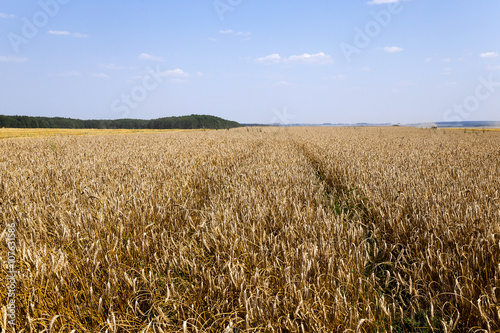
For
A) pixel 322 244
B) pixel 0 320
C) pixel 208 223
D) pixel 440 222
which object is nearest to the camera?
pixel 0 320

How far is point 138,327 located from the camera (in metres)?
1.80

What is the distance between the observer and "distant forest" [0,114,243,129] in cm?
9356

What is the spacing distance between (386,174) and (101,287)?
478cm

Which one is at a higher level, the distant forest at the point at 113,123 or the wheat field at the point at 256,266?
the distant forest at the point at 113,123

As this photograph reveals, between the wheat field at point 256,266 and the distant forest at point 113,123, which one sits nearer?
the wheat field at point 256,266

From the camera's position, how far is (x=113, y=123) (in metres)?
118

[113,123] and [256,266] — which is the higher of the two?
[113,123]

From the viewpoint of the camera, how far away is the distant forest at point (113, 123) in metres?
93.6

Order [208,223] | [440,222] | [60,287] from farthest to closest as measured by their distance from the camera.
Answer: [208,223], [440,222], [60,287]

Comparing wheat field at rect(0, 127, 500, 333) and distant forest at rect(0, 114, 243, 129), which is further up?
distant forest at rect(0, 114, 243, 129)

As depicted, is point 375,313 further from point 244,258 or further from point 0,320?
point 0,320

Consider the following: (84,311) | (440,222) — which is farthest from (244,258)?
(440,222)

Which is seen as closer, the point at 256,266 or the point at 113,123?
the point at 256,266

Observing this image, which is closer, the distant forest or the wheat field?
the wheat field
